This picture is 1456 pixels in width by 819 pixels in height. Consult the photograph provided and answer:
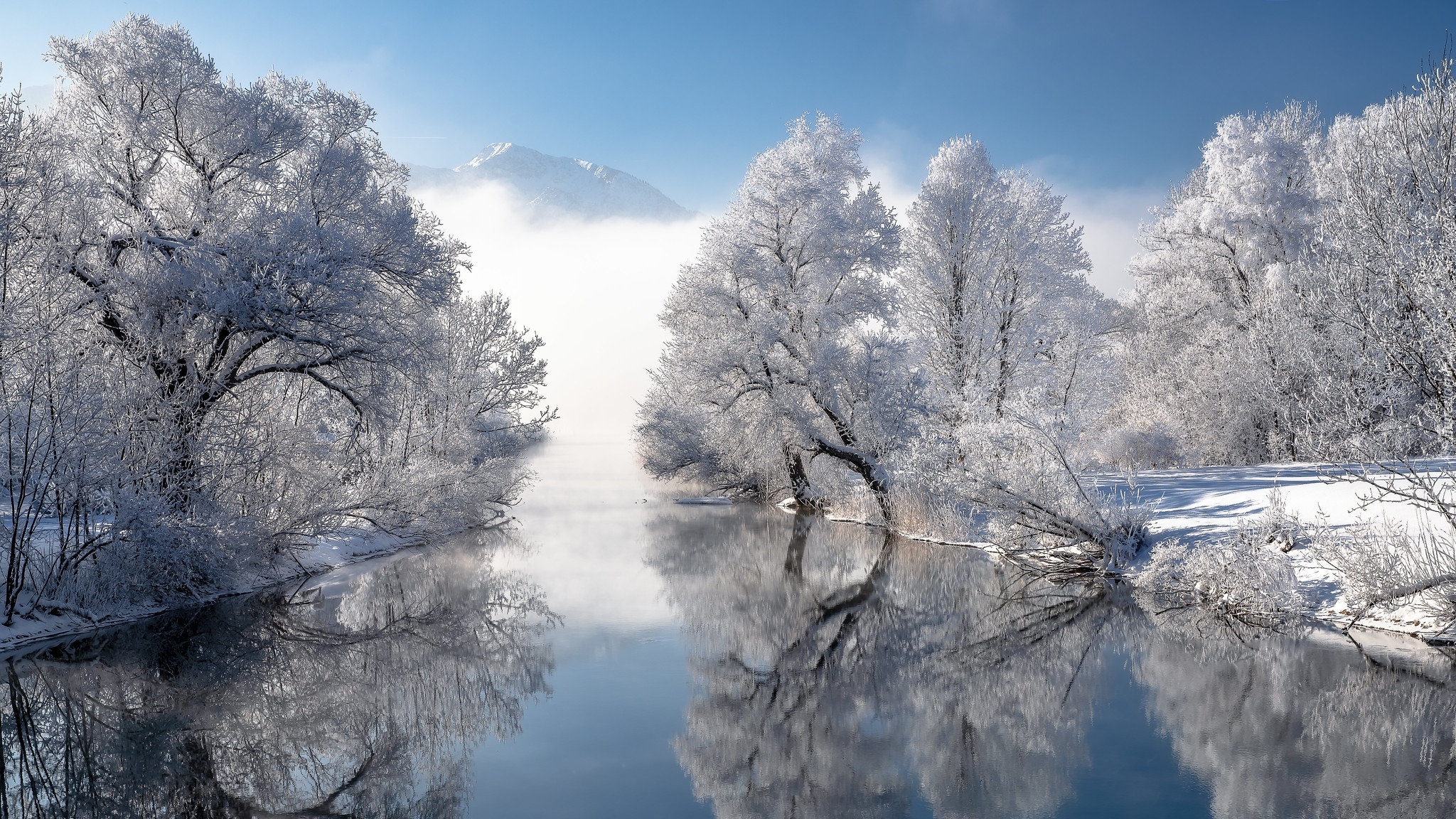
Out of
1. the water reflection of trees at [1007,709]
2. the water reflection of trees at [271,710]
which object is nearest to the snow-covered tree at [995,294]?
the water reflection of trees at [1007,709]

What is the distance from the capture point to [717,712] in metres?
7.33

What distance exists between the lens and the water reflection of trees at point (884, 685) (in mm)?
5793

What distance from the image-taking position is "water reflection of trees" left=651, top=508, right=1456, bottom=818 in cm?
560

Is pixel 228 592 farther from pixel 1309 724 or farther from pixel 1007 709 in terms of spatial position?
pixel 1309 724

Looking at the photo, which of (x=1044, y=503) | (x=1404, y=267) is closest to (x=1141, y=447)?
(x=1044, y=503)

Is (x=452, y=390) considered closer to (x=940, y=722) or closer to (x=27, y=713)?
(x=27, y=713)

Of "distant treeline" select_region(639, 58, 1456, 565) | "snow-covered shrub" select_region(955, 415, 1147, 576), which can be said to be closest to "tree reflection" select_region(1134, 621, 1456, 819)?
"snow-covered shrub" select_region(955, 415, 1147, 576)

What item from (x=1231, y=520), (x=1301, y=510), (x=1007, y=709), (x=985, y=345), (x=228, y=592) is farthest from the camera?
(x=985, y=345)

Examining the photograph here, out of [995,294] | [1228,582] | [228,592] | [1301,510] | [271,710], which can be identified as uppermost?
[995,294]

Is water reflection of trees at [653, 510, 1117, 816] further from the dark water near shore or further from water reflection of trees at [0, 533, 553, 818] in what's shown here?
water reflection of trees at [0, 533, 553, 818]

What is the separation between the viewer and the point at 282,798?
219 inches

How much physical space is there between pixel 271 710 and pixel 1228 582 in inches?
447

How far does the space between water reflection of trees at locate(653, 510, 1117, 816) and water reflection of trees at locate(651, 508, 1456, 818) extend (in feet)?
0.08

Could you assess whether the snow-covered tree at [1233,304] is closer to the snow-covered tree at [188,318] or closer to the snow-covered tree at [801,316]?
the snow-covered tree at [801,316]
